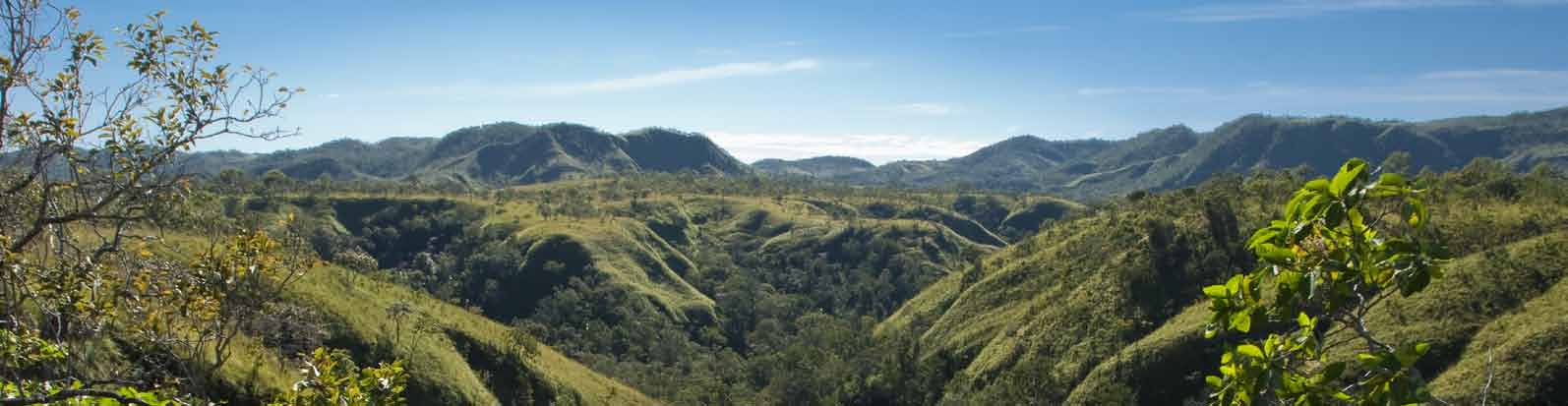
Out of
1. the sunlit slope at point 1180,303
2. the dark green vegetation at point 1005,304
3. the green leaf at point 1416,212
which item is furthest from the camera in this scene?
the dark green vegetation at point 1005,304

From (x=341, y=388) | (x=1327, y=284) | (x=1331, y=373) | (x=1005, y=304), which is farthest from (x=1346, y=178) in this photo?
(x=1005, y=304)

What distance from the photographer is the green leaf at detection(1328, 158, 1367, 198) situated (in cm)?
466

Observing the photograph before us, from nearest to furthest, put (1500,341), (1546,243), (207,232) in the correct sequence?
1. (207,232)
2. (1500,341)
3. (1546,243)

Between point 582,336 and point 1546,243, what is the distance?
122 metres

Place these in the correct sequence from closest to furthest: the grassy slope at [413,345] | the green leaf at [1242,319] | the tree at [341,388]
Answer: the green leaf at [1242,319]
the tree at [341,388]
the grassy slope at [413,345]

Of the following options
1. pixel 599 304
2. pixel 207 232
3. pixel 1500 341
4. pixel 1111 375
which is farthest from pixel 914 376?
pixel 207 232

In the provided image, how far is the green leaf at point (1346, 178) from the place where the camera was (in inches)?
183

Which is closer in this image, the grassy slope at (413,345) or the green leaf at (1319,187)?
the green leaf at (1319,187)

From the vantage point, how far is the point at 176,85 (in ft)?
35.7

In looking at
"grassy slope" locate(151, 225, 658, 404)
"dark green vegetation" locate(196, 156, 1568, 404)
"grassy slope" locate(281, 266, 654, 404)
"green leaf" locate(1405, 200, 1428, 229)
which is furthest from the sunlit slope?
"green leaf" locate(1405, 200, 1428, 229)

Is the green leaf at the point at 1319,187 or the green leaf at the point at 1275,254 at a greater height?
the green leaf at the point at 1319,187

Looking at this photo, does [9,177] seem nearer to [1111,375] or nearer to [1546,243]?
[1111,375]

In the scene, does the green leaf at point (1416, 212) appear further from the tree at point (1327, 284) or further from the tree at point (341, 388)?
the tree at point (341, 388)

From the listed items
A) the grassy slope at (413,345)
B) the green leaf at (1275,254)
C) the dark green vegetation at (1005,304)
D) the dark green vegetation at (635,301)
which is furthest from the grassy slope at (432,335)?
the green leaf at (1275,254)
